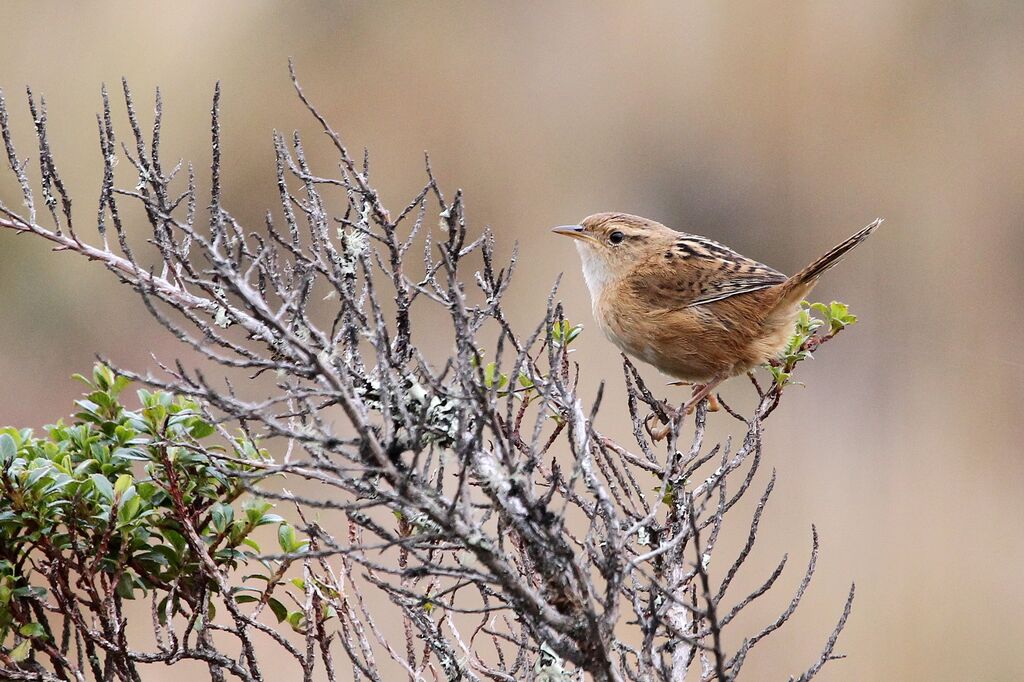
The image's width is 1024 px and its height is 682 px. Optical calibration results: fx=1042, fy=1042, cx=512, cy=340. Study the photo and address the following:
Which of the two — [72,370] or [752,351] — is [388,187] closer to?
[72,370]

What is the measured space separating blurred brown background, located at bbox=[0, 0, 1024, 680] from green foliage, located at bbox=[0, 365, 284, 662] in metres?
5.19

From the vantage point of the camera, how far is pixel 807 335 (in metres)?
3.30

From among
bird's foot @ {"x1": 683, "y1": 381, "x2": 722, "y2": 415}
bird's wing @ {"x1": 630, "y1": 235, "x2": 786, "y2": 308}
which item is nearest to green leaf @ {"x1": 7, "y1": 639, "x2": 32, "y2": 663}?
bird's foot @ {"x1": 683, "y1": 381, "x2": 722, "y2": 415}

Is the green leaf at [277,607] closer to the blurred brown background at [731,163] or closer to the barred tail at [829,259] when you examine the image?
the barred tail at [829,259]

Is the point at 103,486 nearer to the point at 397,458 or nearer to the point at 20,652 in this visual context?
the point at 20,652

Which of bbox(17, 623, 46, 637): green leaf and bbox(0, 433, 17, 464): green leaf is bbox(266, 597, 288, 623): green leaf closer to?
bbox(17, 623, 46, 637): green leaf

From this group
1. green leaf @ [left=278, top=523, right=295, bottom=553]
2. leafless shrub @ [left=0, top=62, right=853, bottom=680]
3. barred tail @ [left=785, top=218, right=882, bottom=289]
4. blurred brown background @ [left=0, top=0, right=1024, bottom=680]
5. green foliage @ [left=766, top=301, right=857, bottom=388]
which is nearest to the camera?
leafless shrub @ [left=0, top=62, right=853, bottom=680]

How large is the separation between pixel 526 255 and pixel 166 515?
582cm

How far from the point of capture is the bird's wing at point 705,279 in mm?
3982

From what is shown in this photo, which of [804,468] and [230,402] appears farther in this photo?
[804,468]

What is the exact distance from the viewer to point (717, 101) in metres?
8.39

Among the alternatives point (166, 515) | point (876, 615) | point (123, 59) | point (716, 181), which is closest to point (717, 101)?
point (716, 181)

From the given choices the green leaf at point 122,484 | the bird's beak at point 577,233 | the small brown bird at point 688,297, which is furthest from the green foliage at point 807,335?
the green leaf at point 122,484

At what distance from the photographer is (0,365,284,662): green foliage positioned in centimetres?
215
